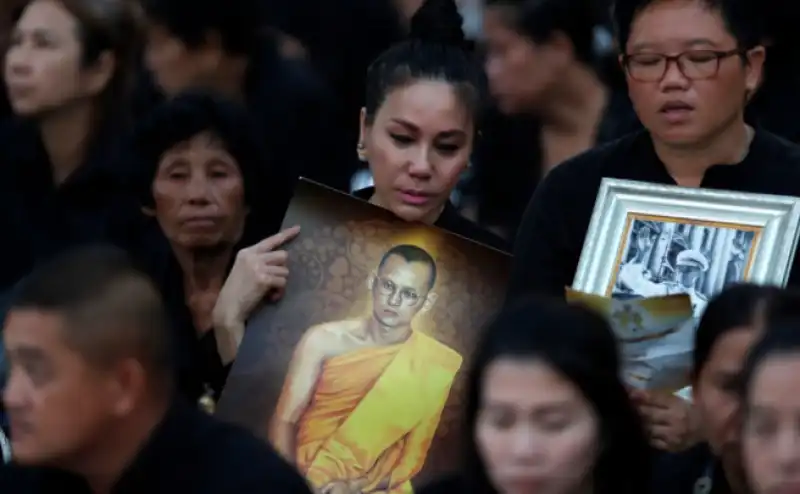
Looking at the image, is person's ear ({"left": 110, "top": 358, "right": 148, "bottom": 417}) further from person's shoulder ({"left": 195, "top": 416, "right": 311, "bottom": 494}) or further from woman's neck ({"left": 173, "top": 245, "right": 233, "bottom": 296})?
woman's neck ({"left": 173, "top": 245, "right": 233, "bottom": 296})

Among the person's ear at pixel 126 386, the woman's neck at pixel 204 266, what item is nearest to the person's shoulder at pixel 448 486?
the person's ear at pixel 126 386

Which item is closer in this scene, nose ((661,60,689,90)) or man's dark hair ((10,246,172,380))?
man's dark hair ((10,246,172,380))

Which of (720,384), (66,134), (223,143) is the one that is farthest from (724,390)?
(66,134)

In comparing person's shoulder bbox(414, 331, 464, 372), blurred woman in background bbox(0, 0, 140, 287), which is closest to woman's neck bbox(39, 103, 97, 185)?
blurred woman in background bbox(0, 0, 140, 287)

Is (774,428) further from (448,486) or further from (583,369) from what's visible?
(448,486)

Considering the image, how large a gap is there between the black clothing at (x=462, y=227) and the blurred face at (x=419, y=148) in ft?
0.09

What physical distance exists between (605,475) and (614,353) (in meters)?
0.18

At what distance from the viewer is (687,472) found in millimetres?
3168

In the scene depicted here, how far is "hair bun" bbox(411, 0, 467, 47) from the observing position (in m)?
4.07

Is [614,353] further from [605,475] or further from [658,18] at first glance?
[658,18]

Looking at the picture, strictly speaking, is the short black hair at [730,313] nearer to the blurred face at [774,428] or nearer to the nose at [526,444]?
the blurred face at [774,428]

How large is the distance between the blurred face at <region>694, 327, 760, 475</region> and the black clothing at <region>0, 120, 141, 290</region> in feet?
5.79

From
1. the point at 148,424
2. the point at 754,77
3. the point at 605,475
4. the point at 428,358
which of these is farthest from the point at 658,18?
the point at 148,424

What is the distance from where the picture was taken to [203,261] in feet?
13.9
